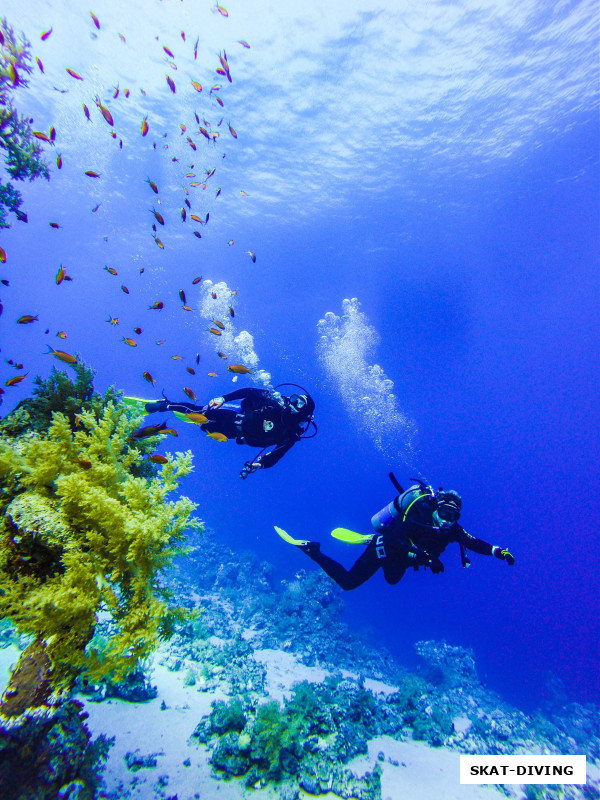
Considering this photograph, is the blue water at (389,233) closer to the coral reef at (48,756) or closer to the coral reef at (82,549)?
the coral reef at (48,756)

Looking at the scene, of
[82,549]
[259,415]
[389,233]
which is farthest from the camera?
[389,233]

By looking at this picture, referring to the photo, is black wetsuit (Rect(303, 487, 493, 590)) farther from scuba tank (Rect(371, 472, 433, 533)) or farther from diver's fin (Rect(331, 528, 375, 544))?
diver's fin (Rect(331, 528, 375, 544))

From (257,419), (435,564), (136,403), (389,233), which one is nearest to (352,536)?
(435,564)

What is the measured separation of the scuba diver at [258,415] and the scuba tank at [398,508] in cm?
224

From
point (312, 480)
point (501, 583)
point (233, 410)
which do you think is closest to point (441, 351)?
point (501, 583)

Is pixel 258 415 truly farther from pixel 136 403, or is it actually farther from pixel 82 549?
pixel 82 549

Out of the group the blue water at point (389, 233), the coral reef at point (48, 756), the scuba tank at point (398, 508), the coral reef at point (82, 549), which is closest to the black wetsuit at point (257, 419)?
the scuba tank at point (398, 508)

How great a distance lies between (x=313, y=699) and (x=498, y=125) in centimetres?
3119

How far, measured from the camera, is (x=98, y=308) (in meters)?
72.8

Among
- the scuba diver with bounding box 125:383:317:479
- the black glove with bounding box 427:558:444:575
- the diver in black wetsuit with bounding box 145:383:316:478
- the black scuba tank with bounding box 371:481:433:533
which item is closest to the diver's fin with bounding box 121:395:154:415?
the scuba diver with bounding box 125:383:317:479

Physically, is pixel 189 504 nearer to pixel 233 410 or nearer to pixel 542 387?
pixel 233 410

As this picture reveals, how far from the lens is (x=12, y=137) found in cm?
808

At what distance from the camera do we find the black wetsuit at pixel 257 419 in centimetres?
690

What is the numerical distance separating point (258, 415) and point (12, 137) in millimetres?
9389
